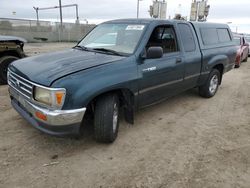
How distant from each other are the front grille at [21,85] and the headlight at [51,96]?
0.19 meters

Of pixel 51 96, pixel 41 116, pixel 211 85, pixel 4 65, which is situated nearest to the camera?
pixel 51 96

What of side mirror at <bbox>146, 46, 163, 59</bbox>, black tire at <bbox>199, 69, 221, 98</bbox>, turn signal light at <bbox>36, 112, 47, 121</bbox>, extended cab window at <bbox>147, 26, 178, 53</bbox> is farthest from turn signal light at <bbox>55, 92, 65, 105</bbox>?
black tire at <bbox>199, 69, 221, 98</bbox>

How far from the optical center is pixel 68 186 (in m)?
2.70

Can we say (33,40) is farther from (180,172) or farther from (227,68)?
(180,172)

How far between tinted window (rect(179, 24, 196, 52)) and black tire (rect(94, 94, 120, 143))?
2.11 m

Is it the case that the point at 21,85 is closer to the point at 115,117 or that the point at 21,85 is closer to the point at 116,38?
the point at 115,117

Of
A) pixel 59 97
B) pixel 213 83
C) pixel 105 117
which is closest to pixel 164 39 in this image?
pixel 105 117

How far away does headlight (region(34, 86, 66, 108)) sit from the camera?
2809 millimetres

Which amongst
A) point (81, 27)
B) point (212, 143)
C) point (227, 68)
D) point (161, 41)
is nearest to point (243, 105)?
point (227, 68)

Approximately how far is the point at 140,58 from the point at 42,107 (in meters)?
1.65

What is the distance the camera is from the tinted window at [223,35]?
614 cm

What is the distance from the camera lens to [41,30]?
26969 mm

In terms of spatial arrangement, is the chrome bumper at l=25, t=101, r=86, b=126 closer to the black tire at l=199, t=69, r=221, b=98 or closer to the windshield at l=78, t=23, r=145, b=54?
the windshield at l=78, t=23, r=145, b=54

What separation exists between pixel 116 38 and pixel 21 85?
179cm
